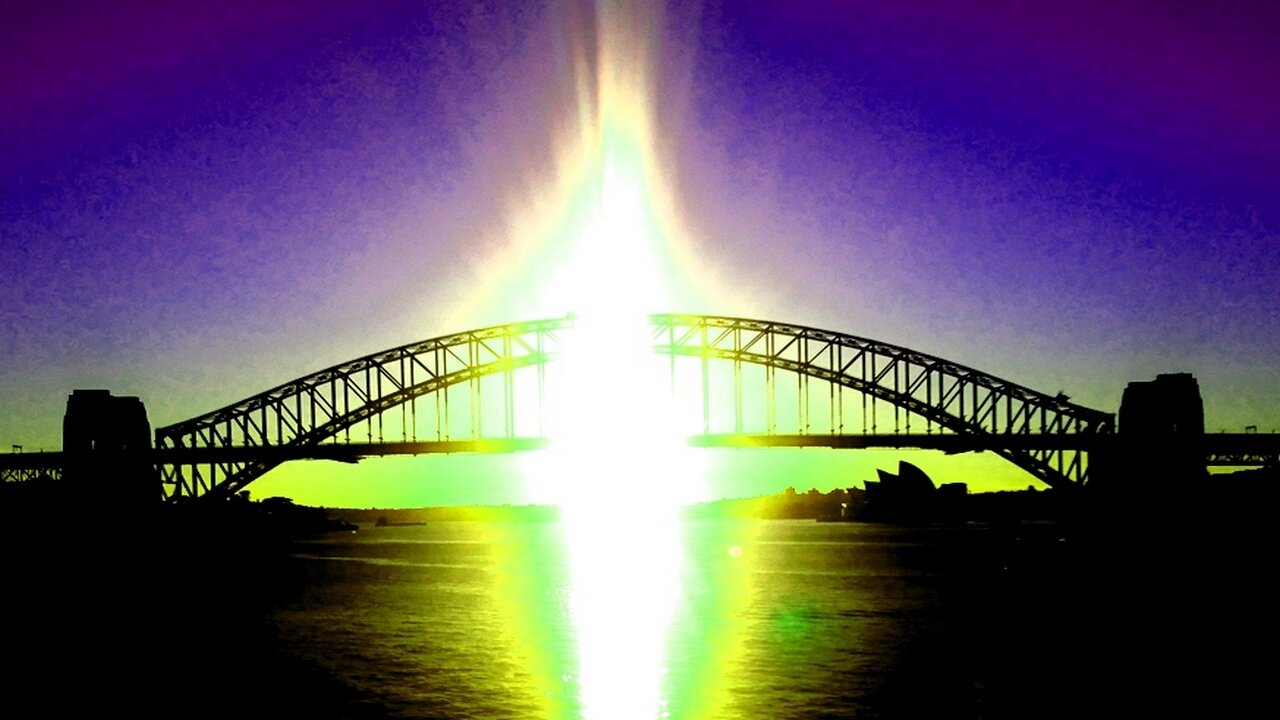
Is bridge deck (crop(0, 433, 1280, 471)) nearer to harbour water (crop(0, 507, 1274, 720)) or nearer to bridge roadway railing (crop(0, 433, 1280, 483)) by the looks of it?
bridge roadway railing (crop(0, 433, 1280, 483))

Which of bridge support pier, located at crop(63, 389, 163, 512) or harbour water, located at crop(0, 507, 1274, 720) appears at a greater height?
bridge support pier, located at crop(63, 389, 163, 512)

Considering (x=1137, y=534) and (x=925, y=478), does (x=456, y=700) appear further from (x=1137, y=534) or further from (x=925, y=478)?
(x=925, y=478)

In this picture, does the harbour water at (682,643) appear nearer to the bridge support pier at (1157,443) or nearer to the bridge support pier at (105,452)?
the bridge support pier at (1157,443)

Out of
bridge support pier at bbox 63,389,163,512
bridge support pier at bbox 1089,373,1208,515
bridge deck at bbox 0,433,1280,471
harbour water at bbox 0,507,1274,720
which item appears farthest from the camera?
bridge deck at bbox 0,433,1280,471

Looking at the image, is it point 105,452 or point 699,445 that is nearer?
Result: point 105,452

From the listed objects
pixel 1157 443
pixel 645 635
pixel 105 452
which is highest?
pixel 105 452

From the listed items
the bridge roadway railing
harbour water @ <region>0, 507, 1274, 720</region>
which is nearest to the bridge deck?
the bridge roadway railing

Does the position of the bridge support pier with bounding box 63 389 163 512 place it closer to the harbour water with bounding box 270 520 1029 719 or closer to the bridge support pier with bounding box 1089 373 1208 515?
the harbour water with bounding box 270 520 1029 719

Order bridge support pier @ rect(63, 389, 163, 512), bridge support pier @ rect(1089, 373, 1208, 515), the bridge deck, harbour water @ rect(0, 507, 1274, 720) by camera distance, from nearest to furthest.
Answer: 1. harbour water @ rect(0, 507, 1274, 720)
2. bridge support pier @ rect(1089, 373, 1208, 515)
3. bridge support pier @ rect(63, 389, 163, 512)
4. the bridge deck

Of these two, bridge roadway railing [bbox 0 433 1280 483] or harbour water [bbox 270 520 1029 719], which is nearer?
harbour water [bbox 270 520 1029 719]

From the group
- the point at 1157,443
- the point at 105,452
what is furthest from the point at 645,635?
the point at 105,452

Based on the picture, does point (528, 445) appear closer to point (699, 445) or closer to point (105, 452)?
point (699, 445)

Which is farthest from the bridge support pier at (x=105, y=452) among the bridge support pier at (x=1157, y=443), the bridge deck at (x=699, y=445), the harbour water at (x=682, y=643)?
the bridge support pier at (x=1157, y=443)
